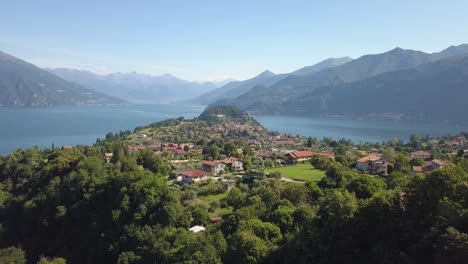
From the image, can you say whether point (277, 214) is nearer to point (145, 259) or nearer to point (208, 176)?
point (145, 259)

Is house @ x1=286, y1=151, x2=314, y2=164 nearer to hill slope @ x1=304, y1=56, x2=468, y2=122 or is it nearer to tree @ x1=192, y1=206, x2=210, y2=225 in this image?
tree @ x1=192, y1=206, x2=210, y2=225

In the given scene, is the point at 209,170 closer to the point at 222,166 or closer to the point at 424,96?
the point at 222,166

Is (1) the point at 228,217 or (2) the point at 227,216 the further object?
(2) the point at 227,216

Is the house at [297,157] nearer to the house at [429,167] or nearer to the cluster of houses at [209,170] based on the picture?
the cluster of houses at [209,170]

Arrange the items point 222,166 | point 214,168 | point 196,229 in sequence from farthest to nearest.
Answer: point 222,166 < point 214,168 < point 196,229

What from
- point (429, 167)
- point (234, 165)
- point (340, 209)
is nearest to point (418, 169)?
point (429, 167)

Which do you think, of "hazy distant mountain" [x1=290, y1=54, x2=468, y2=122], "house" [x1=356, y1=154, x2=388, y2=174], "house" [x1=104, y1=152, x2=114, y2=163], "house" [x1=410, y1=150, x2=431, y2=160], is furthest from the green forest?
"hazy distant mountain" [x1=290, y1=54, x2=468, y2=122]

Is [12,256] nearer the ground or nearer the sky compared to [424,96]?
nearer the ground

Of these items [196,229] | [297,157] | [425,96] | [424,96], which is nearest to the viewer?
[196,229]
